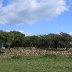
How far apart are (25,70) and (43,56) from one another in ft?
33.5

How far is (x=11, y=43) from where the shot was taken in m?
38.5

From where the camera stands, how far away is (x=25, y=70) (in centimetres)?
1592

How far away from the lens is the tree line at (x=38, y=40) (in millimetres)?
35062

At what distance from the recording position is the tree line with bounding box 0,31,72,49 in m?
35.1

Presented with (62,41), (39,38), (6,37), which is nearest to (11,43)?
(6,37)

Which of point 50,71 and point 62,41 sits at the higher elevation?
point 62,41

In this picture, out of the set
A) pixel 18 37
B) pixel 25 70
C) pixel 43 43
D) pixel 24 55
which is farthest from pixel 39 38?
pixel 25 70

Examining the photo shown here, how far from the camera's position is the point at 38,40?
119 ft

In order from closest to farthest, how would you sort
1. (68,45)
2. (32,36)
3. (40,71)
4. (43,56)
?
(40,71) → (43,56) → (68,45) → (32,36)

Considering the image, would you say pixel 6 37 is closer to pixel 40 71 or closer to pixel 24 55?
pixel 24 55

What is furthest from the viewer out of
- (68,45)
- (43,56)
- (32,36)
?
(32,36)

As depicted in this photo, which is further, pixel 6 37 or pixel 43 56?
pixel 6 37

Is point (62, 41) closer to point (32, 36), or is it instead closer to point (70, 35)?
point (70, 35)

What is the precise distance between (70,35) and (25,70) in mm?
19623
